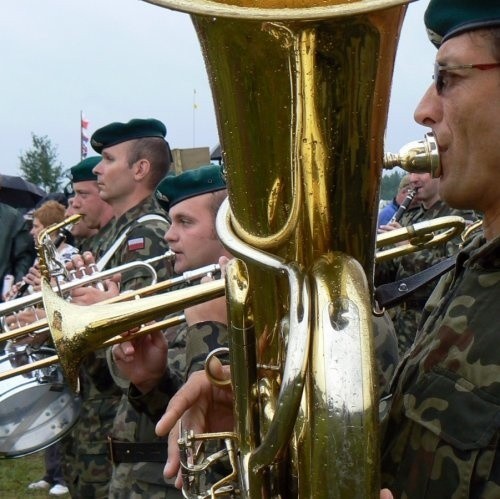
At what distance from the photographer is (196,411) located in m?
2.03

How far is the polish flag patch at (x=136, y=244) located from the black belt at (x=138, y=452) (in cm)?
128

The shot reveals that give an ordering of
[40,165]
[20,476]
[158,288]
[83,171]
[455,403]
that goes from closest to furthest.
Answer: [455,403] → [158,288] → [83,171] → [20,476] → [40,165]

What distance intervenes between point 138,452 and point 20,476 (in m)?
4.58

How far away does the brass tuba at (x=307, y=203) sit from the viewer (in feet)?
4.09

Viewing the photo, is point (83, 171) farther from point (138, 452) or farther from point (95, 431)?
point (138, 452)

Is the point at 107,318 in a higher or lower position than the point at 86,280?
higher

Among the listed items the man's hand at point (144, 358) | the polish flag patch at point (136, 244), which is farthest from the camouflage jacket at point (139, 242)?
the man's hand at point (144, 358)

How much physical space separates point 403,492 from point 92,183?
14.9ft

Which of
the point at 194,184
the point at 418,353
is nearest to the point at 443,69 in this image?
the point at 418,353

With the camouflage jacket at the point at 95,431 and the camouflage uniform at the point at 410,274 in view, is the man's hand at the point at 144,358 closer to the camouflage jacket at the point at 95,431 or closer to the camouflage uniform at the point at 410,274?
the camouflage jacket at the point at 95,431

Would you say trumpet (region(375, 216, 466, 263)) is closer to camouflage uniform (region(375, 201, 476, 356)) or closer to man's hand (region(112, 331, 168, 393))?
man's hand (region(112, 331, 168, 393))

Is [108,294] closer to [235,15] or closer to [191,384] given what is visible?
[191,384]

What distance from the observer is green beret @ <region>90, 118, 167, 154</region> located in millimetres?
4941

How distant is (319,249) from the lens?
4.79ft
